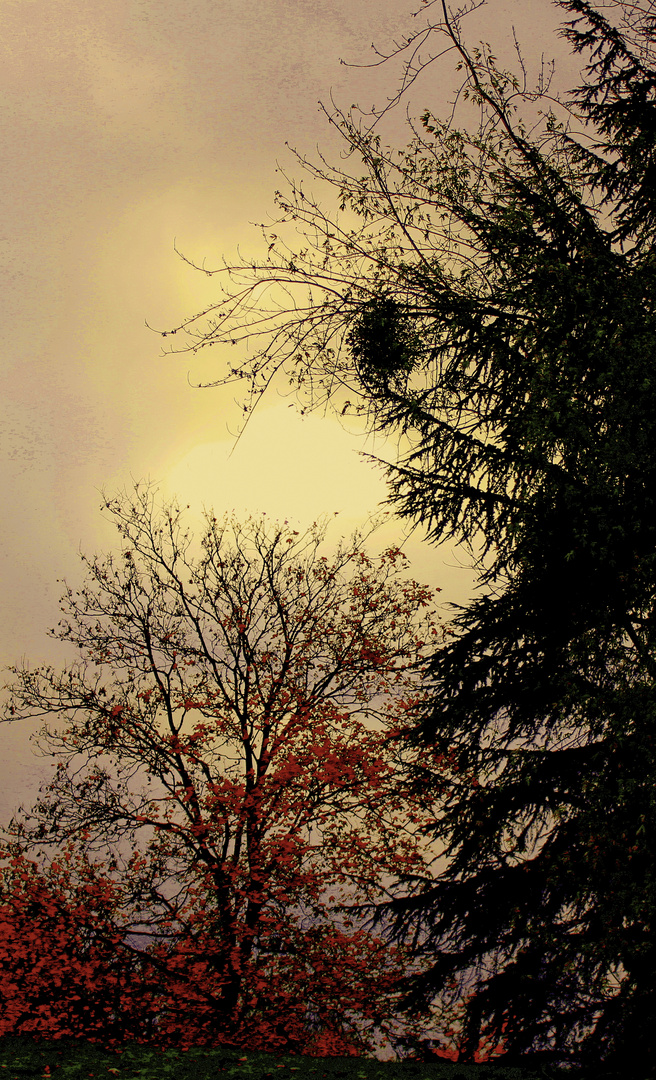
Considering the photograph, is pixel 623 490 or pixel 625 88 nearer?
pixel 623 490

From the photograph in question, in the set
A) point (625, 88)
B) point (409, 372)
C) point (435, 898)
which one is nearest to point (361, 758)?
point (435, 898)

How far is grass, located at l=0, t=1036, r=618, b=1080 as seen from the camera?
6457 mm

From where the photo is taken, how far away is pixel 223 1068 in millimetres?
6945

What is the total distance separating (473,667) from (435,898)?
9.41 ft

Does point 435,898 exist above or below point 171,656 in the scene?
below

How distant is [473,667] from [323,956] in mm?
5557

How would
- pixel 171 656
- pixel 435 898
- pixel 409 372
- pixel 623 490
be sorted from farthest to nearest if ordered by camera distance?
pixel 171 656 < pixel 435 898 < pixel 409 372 < pixel 623 490

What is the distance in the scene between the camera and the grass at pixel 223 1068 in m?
6.46

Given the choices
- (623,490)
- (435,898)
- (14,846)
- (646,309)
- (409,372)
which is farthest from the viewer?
(14,846)

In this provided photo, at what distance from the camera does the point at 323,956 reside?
10719mm

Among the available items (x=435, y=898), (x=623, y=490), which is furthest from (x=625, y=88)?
(x=435, y=898)

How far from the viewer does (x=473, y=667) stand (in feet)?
26.6

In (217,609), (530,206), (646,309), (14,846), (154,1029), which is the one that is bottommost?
(154,1029)

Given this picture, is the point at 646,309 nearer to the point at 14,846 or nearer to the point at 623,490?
the point at 623,490
